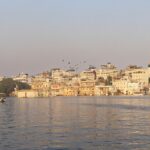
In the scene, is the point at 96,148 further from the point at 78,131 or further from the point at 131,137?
the point at 78,131

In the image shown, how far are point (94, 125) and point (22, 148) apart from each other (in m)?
13.5

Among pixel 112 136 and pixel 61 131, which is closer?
pixel 112 136

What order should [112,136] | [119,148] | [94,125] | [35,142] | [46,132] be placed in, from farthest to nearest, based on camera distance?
[94,125], [46,132], [112,136], [35,142], [119,148]

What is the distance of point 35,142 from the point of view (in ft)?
97.2

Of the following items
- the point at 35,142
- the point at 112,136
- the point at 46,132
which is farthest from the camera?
the point at 46,132

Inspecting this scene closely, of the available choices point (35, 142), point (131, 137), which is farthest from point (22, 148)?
point (131, 137)

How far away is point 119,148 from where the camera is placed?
88.4 feet

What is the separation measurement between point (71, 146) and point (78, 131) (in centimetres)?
726

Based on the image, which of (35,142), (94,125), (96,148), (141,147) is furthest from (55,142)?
(94,125)

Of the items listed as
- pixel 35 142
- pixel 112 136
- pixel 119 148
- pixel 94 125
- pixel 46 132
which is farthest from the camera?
pixel 94 125

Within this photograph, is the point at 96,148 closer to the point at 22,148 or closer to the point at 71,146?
the point at 71,146

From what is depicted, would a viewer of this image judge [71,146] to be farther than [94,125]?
No

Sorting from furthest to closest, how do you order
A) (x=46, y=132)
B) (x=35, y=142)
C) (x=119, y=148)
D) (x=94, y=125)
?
(x=94, y=125) → (x=46, y=132) → (x=35, y=142) → (x=119, y=148)

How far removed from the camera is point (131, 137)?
103 feet
